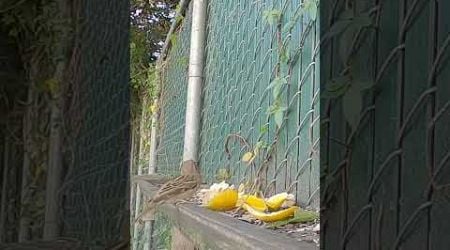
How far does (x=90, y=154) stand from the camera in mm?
1402

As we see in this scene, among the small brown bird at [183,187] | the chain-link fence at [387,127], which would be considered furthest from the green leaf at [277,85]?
the small brown bird at [183,187]

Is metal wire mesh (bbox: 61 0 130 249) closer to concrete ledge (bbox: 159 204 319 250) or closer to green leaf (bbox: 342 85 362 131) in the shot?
concrete ledge (bbox: 159 204 319 250)

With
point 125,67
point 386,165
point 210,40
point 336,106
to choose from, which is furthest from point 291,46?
point 210,40

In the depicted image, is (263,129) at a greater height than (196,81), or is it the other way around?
(196,81)

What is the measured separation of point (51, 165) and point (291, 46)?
79cm

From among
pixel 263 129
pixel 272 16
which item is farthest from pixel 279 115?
pixel 272 16

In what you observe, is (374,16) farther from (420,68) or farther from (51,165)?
(51,165)

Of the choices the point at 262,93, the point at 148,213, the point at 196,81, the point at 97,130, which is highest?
the point at 196,81

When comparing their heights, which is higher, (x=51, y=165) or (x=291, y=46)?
(x=291, y=46)

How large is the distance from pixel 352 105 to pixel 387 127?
0.06m

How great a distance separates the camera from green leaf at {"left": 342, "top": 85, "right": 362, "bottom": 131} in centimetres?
85

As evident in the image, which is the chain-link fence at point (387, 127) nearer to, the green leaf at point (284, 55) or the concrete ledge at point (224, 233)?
the concrete ledge at point (224, 233)

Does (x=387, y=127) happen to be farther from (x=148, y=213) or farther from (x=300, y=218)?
(x=148, y=213)

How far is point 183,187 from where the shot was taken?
10.2ft
